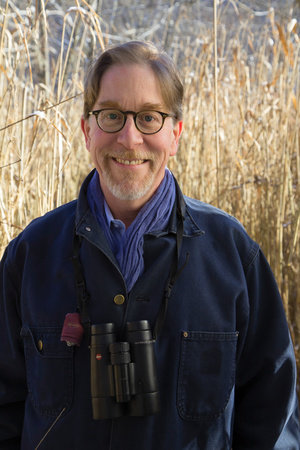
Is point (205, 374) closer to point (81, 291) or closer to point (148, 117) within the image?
point (81, 291)

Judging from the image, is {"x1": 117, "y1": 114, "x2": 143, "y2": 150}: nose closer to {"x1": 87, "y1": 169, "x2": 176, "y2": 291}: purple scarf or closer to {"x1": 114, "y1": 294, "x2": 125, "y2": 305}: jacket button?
{"x1": 87, "y1": 169, "x2": 176, "y2": 291}: purple scarf

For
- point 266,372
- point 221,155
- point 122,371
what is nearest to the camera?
point 122,371

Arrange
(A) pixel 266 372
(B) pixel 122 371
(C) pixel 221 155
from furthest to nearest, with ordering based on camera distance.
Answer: (C) pixel 221 155 → (A) pixel 266 372 → (B) pixel 122 371

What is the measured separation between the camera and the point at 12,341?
3.89 feet

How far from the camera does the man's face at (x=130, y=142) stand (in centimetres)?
111

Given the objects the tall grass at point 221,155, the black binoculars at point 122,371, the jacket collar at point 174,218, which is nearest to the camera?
the black binoculars at point 122,371

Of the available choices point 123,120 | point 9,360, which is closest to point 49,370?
point 9,360

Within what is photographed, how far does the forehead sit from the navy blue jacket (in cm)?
21

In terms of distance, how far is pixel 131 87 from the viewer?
43.6 inches

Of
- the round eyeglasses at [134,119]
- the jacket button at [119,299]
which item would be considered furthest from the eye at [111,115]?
the jacket button at [119,299]

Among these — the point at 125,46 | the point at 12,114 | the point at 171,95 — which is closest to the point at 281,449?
the point at 171,95

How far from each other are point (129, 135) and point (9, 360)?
510 mm

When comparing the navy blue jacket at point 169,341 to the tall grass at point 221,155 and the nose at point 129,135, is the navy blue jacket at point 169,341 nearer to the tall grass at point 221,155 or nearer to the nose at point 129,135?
the nose at point 129,135

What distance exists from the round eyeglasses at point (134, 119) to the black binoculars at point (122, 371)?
36 cm
